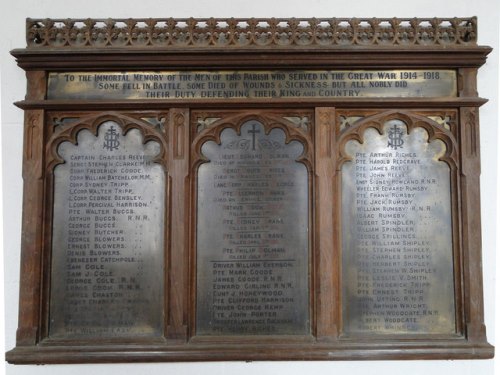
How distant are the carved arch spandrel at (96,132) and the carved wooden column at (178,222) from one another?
0.31ft

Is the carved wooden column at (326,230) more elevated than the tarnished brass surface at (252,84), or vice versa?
the tarnished brass surface at (252,84)

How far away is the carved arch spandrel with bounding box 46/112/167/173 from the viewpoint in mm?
4234

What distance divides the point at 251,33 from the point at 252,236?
1.83 meters

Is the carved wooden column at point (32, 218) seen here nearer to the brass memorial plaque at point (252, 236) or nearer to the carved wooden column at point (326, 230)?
the brass memorial plaque at point (252, 236)

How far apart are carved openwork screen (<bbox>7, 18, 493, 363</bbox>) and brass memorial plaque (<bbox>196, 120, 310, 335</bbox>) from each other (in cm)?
1

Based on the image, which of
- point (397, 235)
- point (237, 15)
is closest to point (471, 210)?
point (397, 235)

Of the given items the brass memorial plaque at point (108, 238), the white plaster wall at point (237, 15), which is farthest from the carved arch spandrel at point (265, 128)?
the white plaster wall at point (237, 15)

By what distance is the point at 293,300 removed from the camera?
417cm

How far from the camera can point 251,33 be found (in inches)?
168

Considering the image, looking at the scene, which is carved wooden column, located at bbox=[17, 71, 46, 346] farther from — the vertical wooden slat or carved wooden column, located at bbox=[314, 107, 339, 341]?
the vertical wooden slat

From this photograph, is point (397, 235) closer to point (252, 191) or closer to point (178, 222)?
point (252, 191)

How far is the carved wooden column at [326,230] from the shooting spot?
409 cm

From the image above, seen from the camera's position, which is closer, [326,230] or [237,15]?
[326,230]

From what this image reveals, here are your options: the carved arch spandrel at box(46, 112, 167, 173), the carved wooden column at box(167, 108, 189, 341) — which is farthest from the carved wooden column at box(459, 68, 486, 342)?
the carved arch spandrel at box(46, 112, 167, 173)
